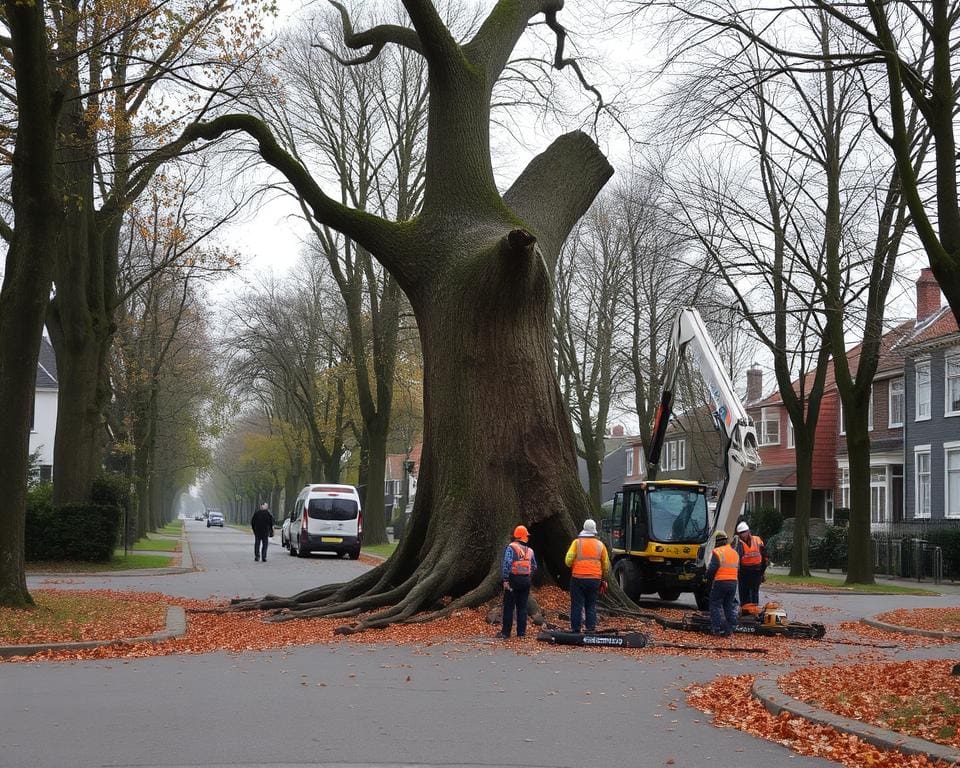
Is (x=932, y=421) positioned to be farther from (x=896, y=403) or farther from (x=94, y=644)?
(x=94, y=644)

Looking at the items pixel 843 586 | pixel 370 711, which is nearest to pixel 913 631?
pixel 370 711

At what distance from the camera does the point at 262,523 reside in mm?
36594

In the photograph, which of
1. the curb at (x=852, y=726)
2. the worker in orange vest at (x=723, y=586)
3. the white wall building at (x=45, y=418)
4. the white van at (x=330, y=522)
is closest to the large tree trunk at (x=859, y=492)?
the worker in orange vest at (x=723, y=586)

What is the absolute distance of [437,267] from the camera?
18.2 m

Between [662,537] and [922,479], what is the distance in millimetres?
22590

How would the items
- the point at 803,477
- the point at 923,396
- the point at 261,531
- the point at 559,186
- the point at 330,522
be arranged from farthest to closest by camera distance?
the point at 923,396 < the point at 330,522 < the point at 261,531 < the point at 803,477 < the point at 559,186

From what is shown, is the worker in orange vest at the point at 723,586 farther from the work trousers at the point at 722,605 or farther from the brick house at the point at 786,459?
the brick house at the point at 786,459

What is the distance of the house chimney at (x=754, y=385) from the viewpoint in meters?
60.1

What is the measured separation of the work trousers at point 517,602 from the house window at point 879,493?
31777 millimetres

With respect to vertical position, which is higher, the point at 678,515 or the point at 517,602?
the point at 678,515

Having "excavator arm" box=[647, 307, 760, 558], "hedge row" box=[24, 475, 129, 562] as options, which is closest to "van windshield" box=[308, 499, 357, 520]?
"hedge row" box=[24, 475, 129, 562]

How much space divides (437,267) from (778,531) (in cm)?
2920

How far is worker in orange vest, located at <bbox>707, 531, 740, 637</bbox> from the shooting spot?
15578 mm

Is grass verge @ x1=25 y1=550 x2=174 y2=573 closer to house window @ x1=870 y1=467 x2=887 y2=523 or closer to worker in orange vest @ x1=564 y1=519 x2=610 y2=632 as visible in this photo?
worker in orange vest @ x1=564 y1=519 x2=610 y2=632
